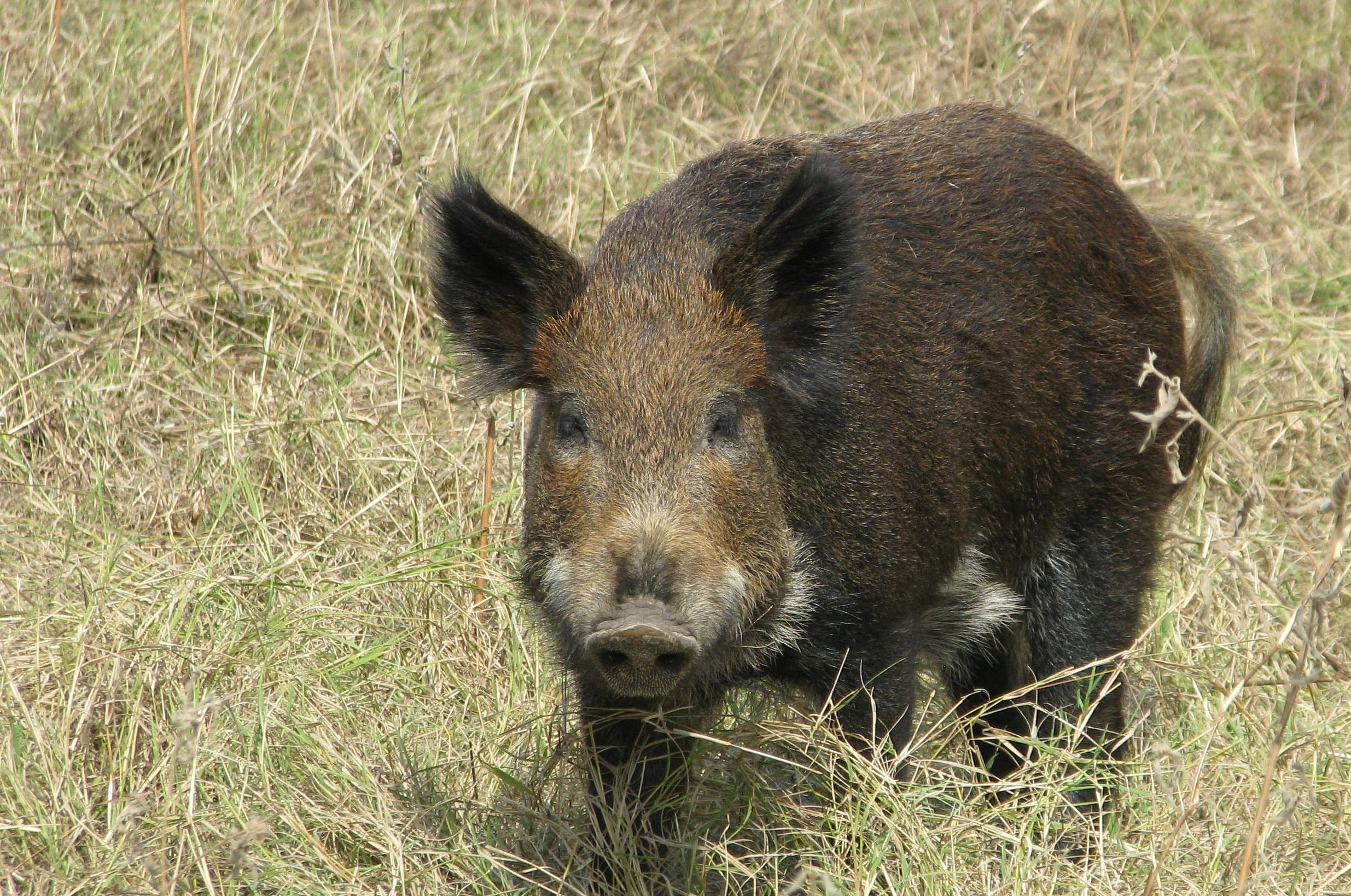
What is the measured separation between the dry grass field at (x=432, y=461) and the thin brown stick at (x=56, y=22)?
0.14 feet

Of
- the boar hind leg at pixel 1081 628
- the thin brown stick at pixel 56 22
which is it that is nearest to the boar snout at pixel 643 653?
the boar hind leg at pixel 1081 628

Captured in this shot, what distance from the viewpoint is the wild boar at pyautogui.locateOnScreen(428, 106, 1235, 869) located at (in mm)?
3605

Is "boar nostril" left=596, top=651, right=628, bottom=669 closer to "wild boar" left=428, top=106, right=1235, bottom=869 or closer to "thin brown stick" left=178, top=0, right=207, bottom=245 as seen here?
"wild boar" left=428, top=106, right=1235, bottom=869

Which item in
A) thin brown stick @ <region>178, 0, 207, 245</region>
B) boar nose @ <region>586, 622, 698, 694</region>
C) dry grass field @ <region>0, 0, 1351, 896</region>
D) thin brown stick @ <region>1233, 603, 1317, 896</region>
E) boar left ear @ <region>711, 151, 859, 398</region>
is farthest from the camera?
thin brown stick @ <region>178, 0, 207, 245</region>

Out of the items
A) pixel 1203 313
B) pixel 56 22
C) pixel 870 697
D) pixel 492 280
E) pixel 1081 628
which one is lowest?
pixel 1081 628

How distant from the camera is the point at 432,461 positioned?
5.53m

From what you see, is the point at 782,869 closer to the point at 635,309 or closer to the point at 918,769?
the point at 918,769

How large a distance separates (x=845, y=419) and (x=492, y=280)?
3.13 ft

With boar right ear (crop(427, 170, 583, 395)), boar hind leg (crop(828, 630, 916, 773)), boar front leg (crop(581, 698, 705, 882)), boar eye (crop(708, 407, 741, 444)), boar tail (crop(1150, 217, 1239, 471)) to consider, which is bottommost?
boar front leg (crop(581, 698, 705, 882))

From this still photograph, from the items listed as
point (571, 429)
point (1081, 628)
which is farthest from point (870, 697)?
point (571, 429)

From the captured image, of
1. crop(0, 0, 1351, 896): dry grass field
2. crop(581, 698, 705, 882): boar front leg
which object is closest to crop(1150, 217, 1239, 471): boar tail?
crop(0, 0, 1351, 896): dry grass field

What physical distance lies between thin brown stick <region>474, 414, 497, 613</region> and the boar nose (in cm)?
162

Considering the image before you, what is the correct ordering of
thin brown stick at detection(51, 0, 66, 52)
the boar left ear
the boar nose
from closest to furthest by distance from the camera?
the boar nose → the boar left ear → thin brown stick at detection(51, 0, 66, 52)

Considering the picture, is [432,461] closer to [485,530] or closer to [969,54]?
[485,530]
